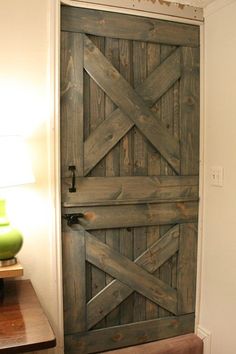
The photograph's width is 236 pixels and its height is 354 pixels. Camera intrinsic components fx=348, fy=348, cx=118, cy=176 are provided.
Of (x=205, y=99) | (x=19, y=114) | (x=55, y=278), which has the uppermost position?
(x=205, y=99)

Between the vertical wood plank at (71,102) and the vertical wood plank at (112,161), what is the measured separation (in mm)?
163

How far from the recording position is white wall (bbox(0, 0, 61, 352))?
5.82 ft

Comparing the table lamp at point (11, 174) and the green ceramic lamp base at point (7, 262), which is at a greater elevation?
the table lamp at point (11, 174)

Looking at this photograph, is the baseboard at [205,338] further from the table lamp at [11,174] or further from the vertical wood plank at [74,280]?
the table lamp at [11,174]

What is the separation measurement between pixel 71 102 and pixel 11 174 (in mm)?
602

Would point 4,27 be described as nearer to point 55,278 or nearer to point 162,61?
point 162,61

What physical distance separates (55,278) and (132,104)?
108 centimetres

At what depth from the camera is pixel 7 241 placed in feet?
5.05

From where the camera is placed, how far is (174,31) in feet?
6.97

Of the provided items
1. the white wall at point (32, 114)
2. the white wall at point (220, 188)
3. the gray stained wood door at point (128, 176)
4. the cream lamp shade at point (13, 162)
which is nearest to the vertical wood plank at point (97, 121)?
the gray stained wood door at point (128, 176)

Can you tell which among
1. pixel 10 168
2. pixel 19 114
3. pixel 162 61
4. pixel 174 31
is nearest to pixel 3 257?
pixel 10 168

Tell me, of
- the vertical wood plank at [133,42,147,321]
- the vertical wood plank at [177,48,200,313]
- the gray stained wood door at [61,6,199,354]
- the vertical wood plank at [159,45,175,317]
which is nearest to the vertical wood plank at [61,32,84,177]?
the gray stained wood door at [61,6,199,354]

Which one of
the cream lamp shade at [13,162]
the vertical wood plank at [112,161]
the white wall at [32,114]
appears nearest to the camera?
the cream lamp shade at [13,162]

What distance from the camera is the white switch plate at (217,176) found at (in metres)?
2.04
